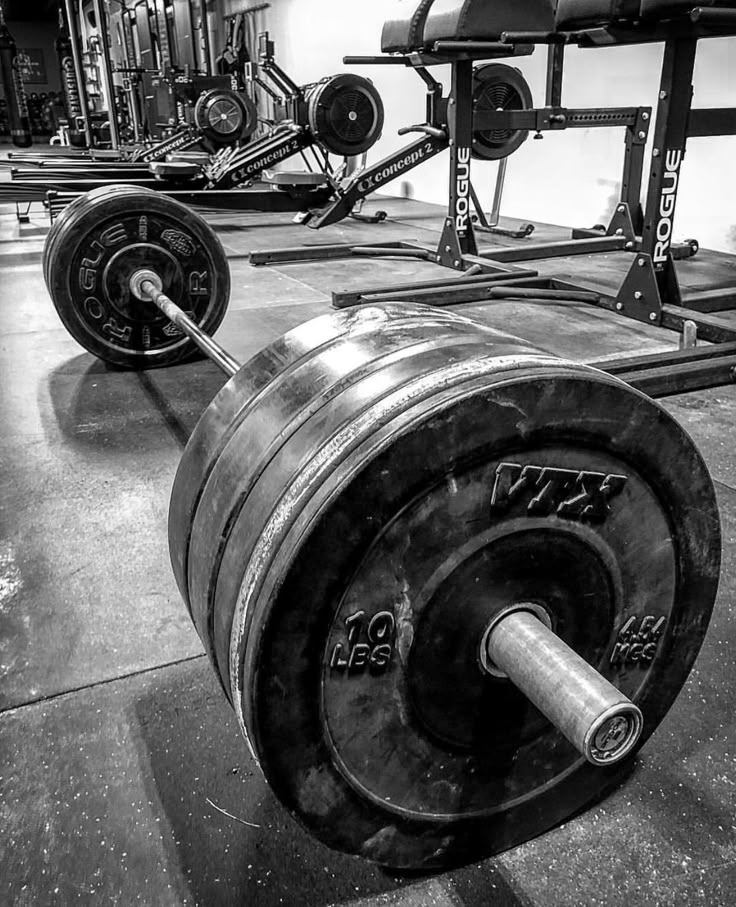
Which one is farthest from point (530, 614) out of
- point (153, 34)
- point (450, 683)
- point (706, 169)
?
point (153, 34)

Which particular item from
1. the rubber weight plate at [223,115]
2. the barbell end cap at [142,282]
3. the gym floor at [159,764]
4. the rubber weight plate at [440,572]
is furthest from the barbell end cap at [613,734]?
the rubber weight plate at [223,115]

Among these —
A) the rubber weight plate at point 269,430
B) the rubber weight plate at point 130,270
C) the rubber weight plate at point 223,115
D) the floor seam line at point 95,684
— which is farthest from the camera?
the rubber weight plate at point 223,115

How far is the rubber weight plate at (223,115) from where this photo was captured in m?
7.19

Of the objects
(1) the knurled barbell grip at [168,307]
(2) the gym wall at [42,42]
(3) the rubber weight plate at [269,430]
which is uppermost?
(2) the gym wall at [42,42]

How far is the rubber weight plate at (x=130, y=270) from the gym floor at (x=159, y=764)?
1.67 ft

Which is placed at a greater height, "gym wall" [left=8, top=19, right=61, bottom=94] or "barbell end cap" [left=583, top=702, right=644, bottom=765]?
"gym wall" [left=8, top=19, right=61, bottom=94]

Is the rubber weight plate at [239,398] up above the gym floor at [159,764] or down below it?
above

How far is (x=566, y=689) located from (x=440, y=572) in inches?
5.8

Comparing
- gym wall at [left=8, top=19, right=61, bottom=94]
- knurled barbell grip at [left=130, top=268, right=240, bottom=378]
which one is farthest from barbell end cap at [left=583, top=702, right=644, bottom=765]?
gym wall at [left=8, top=19, right=61, bottom=94]

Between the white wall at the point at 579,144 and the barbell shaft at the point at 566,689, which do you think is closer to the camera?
the barbell shaft at the point at 566,689

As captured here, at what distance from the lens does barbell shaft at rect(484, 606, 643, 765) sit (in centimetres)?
60

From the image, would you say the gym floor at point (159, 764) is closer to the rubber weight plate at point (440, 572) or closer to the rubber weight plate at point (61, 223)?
the rubber weight plate at point (440, 572)

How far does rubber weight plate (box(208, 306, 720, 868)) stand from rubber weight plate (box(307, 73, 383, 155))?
5.16 metres

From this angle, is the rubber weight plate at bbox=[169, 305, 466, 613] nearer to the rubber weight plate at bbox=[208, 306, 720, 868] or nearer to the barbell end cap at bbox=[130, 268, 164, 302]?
the rubber weight plate at bbox=[208, 306, 720, 868]
